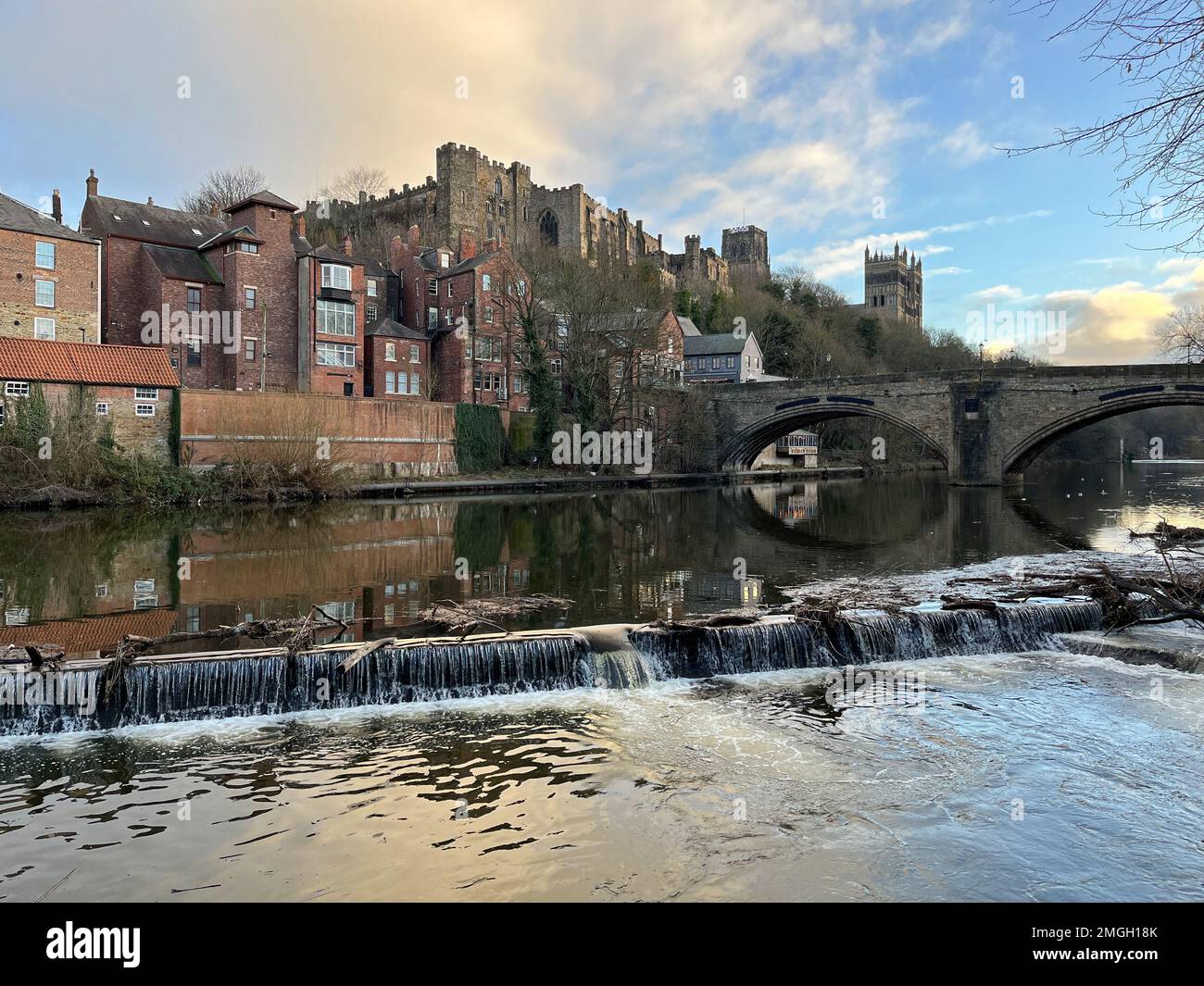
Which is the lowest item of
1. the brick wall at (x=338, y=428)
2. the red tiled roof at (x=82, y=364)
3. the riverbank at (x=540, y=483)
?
the riverbank at (x=540, y=483)

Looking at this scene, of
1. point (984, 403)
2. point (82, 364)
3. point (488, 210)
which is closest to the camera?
point (82, 364)

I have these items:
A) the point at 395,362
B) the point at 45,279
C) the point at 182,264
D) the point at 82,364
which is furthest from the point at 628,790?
the point at 395,362

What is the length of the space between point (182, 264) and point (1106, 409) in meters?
48.2

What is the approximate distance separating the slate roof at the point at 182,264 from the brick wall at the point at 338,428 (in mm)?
12326

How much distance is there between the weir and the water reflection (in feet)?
7.16

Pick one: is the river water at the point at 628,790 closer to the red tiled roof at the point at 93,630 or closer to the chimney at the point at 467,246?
the red tiled roof at the point at 93,630

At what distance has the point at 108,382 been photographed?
3088cm

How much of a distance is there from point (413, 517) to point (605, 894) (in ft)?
76.9

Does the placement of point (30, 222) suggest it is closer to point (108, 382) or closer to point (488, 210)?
point (108, 382)

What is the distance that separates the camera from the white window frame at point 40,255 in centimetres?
3731

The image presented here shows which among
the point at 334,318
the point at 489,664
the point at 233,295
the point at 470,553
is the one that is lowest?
the point at 489,664

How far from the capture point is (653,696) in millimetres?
9516

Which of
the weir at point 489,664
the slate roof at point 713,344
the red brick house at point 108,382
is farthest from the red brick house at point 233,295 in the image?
the weir at point 489,664
